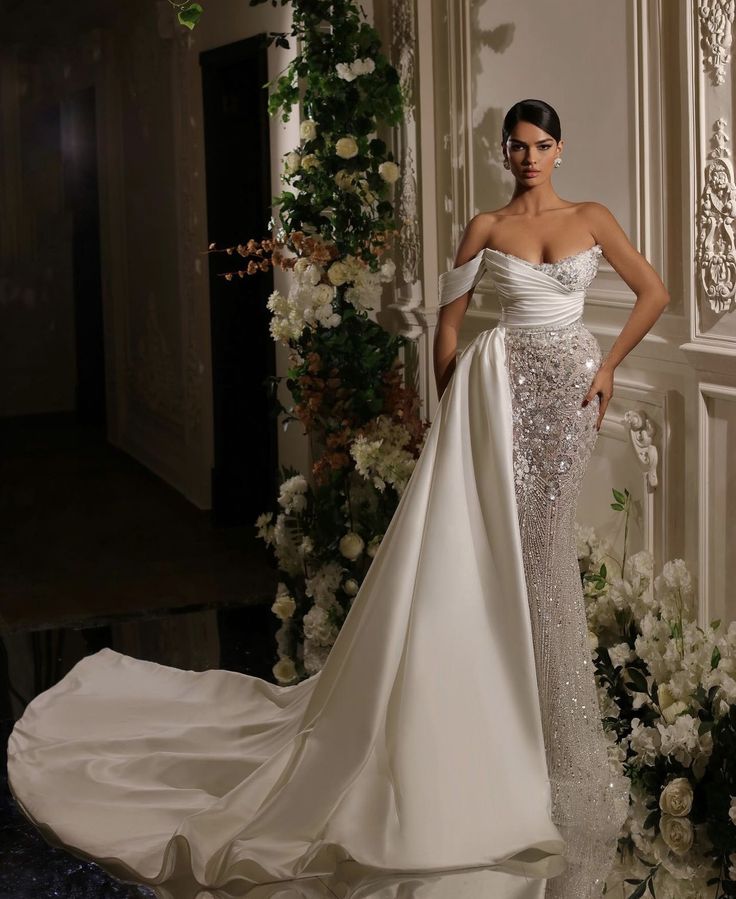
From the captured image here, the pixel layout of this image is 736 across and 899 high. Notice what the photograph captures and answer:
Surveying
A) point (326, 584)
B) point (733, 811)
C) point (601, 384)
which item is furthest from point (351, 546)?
point (733, 811)

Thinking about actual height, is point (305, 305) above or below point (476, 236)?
below

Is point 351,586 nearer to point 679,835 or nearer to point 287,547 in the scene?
point 287,547

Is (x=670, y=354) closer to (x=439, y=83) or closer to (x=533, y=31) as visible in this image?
(x=533, y=31)

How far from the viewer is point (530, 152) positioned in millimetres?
3174

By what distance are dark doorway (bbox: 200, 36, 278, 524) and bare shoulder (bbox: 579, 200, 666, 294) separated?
139 inches

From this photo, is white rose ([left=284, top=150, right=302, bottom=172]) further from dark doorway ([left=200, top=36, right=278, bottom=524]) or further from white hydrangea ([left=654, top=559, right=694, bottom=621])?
white hydrangea ([left=654, top=559, right=694, bottom=621])

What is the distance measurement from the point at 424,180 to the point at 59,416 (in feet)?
22.7

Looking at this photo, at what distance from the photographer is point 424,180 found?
4.80 metres

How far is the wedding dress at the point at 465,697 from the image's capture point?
308 cm

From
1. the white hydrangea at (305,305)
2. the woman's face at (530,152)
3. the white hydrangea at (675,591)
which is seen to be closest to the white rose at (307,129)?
the white hydrangea at (305,305)

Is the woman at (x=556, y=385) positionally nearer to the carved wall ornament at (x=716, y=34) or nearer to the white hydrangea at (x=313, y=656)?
the carved wall ornament at (x=716, y=34)

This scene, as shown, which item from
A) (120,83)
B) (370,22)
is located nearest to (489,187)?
(370,22)

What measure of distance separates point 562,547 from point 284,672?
4.95 feet

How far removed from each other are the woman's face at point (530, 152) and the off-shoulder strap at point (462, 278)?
8.5 inches
